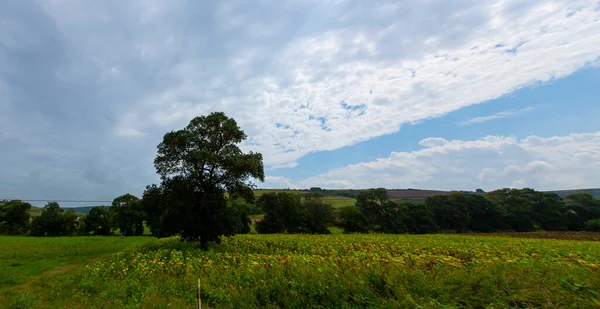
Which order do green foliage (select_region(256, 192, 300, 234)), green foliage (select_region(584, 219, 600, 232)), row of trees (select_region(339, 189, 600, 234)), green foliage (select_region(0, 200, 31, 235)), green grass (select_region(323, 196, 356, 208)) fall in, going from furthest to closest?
green grass (select_region(323, 196, 356, 208)), row of trees (select_region(339, 189, 600, 234)), green foliage (select_region(256, 192, 300, 234)), green foliage (select_region(584, 219, 600, 232)), green foliage (select_region(0, 200, 31, 235))

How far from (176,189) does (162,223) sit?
364 cm

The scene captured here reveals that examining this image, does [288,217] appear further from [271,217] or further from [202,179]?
[202,179]

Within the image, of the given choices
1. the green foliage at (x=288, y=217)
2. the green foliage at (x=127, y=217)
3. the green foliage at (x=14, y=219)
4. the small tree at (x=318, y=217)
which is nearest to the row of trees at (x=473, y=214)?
the small tree at (x=318, y=217)

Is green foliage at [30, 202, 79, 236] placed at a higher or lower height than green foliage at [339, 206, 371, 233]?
higher

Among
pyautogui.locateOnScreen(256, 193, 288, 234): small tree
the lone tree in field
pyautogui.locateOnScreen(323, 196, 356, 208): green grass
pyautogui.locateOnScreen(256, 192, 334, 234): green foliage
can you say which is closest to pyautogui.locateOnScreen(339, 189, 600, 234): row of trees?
pyautogui.locateOnScreen(256, 192, 334, 234): green foliage

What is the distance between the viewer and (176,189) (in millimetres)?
22000

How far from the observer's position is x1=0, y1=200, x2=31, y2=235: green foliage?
5147 cm

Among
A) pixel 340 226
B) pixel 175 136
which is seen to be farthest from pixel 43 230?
pixel 340 226

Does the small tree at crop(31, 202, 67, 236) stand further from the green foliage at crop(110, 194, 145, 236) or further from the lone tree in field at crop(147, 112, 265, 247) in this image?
the lone tree in field at crop(147, 112, 265, 247)

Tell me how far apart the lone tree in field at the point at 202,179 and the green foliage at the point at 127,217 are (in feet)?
115

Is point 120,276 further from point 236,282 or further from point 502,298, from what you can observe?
point 502,298

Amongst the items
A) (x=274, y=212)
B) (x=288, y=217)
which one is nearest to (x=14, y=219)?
(x=274, y=212)

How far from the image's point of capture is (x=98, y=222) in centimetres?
5116

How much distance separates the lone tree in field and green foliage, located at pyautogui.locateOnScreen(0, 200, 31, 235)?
54.4m
